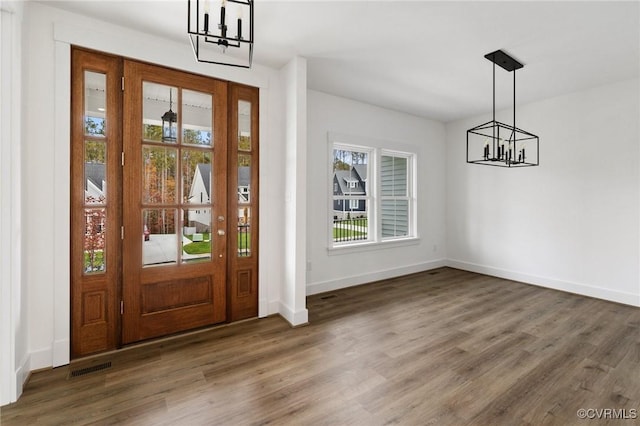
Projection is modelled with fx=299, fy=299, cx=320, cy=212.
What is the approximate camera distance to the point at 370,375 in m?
2.34

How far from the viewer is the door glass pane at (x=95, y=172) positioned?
2.57 metres

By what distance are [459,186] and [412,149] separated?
1.29m

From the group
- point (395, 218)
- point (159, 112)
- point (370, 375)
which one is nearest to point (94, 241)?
point (159, 112)

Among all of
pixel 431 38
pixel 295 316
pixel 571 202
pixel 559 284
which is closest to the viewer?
pixel 431 38

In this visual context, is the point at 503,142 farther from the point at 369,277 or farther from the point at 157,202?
the point at 157,202

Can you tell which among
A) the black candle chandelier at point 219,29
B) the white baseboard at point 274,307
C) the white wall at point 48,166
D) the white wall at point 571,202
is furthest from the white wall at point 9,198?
the white wall at point 571,202

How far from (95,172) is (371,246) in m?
3.76

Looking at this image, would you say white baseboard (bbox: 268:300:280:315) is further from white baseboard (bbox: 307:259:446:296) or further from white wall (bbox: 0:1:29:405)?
white wall (bbox: 0:1:29:405)

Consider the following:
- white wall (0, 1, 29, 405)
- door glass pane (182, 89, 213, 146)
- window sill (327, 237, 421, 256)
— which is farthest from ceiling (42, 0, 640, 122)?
window sill (327, 237, 421, 256)

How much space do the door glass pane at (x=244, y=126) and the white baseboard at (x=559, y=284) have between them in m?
4.69

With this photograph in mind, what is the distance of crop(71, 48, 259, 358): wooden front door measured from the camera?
258cm

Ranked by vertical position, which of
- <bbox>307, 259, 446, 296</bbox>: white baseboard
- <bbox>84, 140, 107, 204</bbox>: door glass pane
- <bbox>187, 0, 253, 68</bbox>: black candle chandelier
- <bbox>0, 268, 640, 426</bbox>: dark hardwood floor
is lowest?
<bbox>0, 268, 640, 426</bbox>: dark hardwood floor

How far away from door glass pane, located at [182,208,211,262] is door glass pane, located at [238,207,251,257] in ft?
1.09

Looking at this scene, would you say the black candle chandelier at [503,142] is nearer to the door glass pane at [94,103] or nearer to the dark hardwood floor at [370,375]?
the dark hardwood floor at [370,375]
